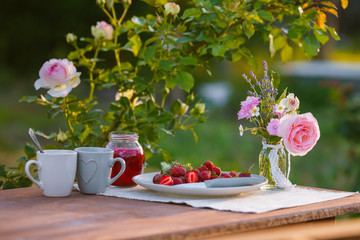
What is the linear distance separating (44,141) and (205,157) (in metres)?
2.51

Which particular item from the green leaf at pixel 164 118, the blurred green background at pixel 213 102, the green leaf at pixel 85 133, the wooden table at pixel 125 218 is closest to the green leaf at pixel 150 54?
the green leaf at pixel 164 118

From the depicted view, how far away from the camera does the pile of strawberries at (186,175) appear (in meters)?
1.60

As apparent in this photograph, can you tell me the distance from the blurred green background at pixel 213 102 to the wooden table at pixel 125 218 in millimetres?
2545

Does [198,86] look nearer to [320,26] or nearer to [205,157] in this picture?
[205,157]

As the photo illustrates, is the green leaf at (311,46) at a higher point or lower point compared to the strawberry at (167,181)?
higher

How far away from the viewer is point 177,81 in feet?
6.91

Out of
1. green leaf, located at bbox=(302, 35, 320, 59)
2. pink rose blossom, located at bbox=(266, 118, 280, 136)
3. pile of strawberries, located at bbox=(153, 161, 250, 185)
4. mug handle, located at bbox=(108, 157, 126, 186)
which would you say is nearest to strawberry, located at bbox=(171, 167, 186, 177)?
pile of strawberries, located at bbox=(153, 161, 250, 185)

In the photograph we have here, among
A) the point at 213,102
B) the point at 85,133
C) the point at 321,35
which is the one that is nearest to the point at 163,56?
the point at 85,133

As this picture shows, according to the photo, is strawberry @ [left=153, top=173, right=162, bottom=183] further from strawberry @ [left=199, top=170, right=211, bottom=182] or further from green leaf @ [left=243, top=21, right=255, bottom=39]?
green leaf @ [left=243, top=21, right=255, bottom=39]

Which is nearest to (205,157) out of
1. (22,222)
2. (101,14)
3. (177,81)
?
(101,14)

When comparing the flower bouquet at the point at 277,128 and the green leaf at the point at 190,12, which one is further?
the green leaf at the point at 190,12

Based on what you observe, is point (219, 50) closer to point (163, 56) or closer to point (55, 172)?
point (163, 56)

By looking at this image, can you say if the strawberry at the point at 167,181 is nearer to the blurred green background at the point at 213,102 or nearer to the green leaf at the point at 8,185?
the green leaf at the point at 8,185

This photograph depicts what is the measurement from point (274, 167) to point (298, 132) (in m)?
0.13
